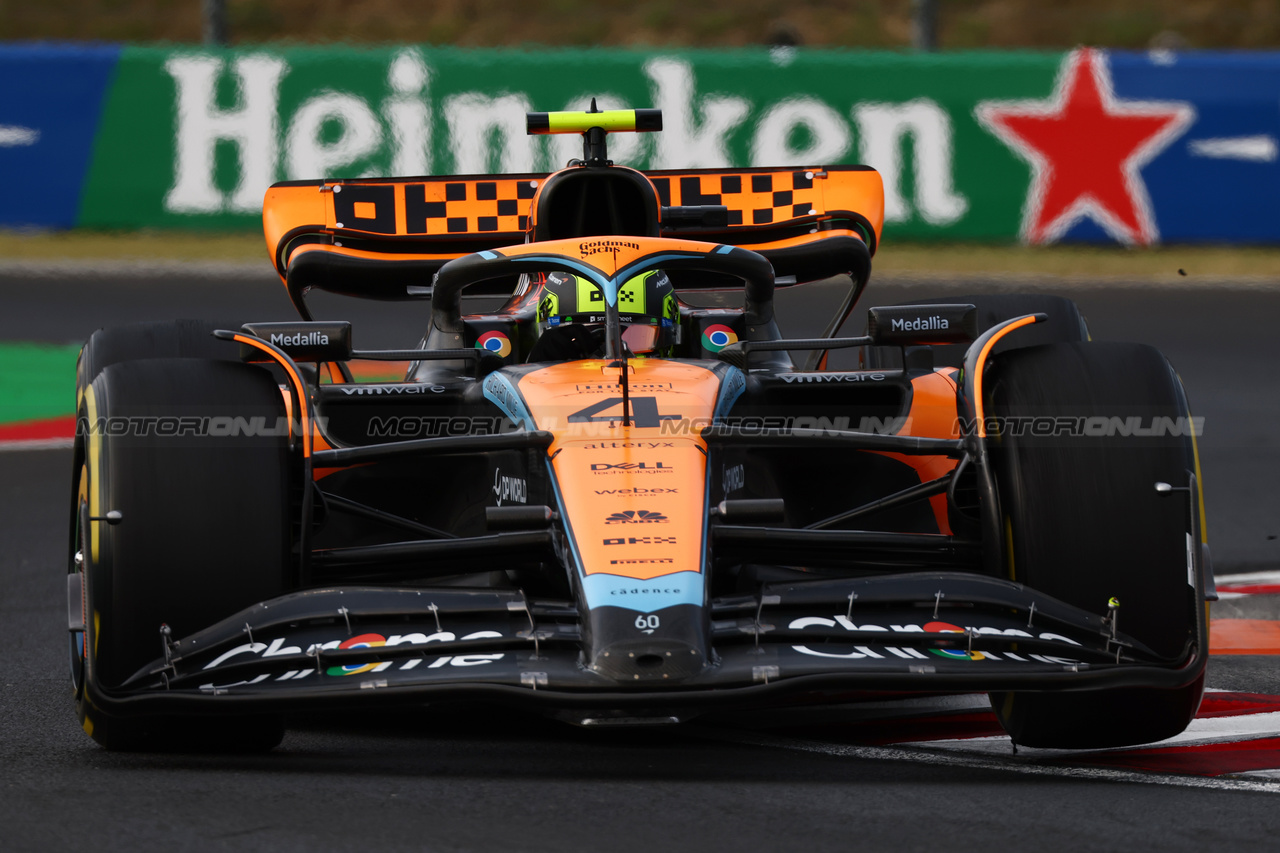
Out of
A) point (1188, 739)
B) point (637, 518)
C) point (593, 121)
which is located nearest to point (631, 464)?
point (637, 518)

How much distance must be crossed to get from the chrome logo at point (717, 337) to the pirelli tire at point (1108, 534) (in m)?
1.52

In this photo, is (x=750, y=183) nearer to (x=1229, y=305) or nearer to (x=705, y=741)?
(x=705, y=741)

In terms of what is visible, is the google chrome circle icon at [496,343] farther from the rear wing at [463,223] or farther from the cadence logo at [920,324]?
the cadence logo at [920,324]

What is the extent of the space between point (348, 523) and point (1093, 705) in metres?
2.15

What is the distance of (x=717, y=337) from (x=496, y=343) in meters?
0.72

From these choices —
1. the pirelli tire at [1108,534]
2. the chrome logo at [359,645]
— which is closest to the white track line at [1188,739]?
the pirelli tire at [1108,534]

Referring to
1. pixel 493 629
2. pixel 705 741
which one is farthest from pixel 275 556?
pixel 705 741

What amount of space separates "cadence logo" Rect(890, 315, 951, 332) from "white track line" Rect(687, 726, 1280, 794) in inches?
44.4

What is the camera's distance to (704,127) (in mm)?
13867

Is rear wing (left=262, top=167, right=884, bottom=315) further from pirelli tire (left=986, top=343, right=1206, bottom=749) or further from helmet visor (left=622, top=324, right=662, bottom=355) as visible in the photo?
pirelli tire (left=986, top=343, right=1206, bottom=749)

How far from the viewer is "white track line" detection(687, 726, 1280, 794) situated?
3854mm

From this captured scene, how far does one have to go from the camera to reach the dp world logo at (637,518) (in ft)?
12.9

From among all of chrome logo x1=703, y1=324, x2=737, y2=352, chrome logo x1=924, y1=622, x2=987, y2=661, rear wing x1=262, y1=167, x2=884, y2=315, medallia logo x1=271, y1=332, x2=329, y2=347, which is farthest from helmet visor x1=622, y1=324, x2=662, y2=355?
chrome logo x1=924, y1=622, x2=987, y2=661

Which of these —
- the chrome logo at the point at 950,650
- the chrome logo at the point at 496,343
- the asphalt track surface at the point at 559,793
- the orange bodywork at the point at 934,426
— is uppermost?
the chrome logo at the point at 496,343
